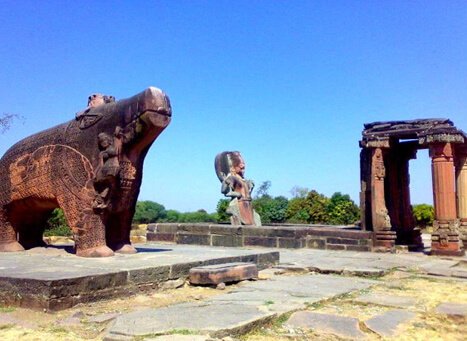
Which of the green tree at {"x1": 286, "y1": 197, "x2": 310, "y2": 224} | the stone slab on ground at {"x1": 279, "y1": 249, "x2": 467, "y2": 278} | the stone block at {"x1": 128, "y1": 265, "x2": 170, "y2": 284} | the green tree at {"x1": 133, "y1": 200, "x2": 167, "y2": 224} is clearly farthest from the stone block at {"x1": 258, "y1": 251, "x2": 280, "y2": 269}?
the green tree at {"x1": 133, "y1": 200, "x2": 167, "y2": 224}

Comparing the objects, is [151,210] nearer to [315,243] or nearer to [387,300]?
[315,243]

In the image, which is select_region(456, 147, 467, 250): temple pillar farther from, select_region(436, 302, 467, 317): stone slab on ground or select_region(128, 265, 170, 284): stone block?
select_region(128, 265, 170, 284): stone block

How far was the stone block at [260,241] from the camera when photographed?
11.6 metres

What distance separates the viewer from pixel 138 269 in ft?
16.8

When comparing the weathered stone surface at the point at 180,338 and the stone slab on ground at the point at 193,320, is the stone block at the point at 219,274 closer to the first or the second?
the stone slab on ground at the point at 193,320

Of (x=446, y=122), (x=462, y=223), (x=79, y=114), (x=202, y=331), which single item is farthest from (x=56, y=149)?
(x=462, y=223)

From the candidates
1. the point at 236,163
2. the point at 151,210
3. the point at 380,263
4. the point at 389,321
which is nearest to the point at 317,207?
the point at 236,163

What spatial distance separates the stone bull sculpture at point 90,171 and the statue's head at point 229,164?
674cm

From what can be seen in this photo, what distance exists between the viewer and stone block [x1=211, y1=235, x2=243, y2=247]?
1191 cm

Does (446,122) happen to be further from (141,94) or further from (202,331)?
(202,331)

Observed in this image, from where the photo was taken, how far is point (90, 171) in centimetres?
636

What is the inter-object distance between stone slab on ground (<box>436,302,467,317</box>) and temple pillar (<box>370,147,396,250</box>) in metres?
5.99

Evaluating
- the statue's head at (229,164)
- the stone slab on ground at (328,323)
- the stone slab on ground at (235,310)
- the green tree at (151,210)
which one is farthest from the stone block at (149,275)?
the green tree at (151,210)

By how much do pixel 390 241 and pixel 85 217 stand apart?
23.6 feet
